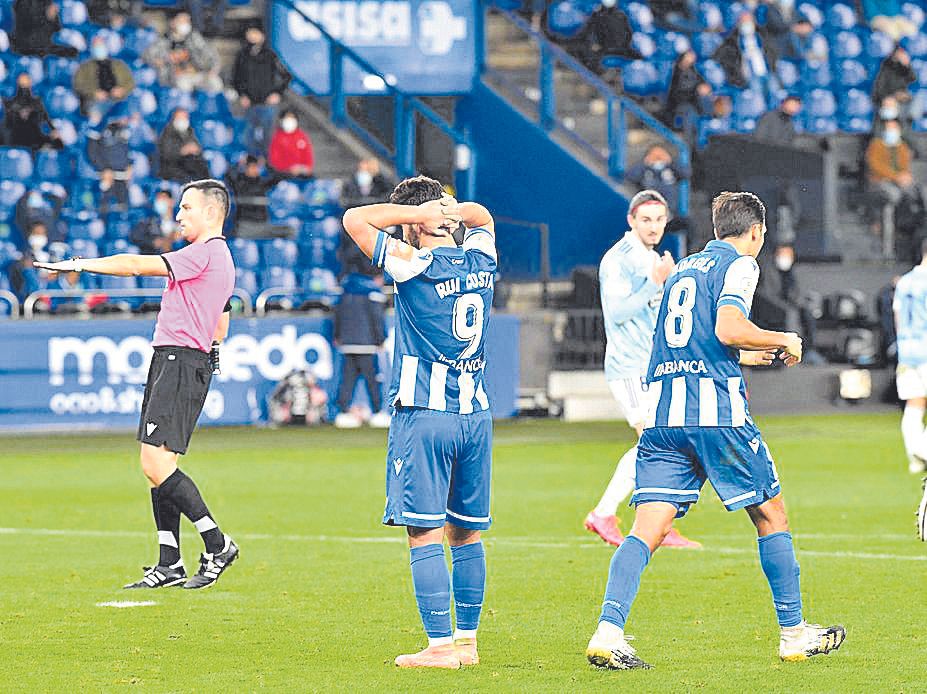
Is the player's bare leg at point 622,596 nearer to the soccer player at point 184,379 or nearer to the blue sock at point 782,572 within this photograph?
the blue sock at point 782,572

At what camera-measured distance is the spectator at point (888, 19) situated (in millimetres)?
32844

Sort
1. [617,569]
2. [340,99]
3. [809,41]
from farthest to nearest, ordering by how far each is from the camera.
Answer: [809,41]
[340,99]
[617,569]

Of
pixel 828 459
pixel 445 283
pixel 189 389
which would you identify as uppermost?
pixel 445 283

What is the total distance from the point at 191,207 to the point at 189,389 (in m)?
1.01

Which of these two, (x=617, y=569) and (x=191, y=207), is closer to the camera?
(x=617, y=569)

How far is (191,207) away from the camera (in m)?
10.3

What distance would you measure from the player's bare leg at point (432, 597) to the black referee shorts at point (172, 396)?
9.87 feet

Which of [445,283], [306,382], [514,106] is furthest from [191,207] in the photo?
[514,106]

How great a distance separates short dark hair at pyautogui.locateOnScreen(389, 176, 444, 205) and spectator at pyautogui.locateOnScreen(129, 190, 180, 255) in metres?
16.8

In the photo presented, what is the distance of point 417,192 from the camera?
7.72 m

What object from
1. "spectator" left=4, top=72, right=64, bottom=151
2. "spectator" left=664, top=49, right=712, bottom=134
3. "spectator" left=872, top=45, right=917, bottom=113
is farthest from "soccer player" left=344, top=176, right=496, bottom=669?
"spectator" left=872, top=45, right=917, bottom=113

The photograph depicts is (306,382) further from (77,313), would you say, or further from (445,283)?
(445,283)

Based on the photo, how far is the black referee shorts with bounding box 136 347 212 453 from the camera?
1043 centimetres

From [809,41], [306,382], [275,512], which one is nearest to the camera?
[275,512]
